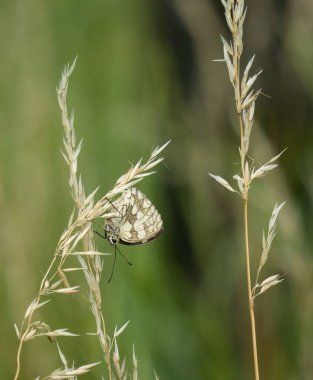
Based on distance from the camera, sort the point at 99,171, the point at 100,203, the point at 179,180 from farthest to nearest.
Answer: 1. the point at 179,180
2. the point at 99,171
3. the point at 100,203

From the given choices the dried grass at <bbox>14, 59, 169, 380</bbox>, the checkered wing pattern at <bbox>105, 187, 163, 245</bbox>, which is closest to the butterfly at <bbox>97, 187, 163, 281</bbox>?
the checkered wing pattern at <bbox>105, 187, 163, 245</bbox>

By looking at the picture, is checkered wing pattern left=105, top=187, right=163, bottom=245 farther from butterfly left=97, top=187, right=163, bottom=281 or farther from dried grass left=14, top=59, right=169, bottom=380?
dried grass left=14, top=59, right=169, bottom=380

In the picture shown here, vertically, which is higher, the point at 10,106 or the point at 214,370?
the point at 10,106

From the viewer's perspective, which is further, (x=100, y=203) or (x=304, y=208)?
(x=304, y=208)

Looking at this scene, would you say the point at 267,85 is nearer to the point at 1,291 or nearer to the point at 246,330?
the point at 246,330

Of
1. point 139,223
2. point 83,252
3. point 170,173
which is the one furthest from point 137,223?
point 170,173

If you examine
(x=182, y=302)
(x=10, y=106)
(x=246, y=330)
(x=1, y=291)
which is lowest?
(x=246, y=330)

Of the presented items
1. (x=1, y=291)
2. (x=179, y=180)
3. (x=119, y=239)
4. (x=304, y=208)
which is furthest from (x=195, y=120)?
(x=119, y=239)
